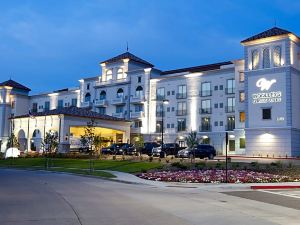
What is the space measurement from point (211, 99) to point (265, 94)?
45.8 ft

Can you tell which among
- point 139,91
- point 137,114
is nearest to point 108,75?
point 139,91

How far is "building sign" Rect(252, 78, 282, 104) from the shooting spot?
54662 mm

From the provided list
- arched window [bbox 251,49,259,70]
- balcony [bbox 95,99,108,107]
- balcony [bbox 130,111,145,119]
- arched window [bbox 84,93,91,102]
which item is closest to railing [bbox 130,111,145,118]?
balcony [bbox 130,111,145,119]

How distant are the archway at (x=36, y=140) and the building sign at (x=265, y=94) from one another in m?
34.0

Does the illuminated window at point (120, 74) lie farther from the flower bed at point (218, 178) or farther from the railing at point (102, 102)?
the flower bed at point (218, 178)

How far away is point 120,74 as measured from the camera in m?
81.3

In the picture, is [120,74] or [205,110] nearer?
[205,110]

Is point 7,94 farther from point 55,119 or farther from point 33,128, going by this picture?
point 55,119

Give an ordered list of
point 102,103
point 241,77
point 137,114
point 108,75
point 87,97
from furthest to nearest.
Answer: point 87,97, point 108,75, point 102,103, point 137,114, point 241,77

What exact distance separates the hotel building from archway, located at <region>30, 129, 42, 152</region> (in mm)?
4087

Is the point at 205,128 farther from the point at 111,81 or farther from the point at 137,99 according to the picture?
the point at 111,81

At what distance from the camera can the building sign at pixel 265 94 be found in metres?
54.7

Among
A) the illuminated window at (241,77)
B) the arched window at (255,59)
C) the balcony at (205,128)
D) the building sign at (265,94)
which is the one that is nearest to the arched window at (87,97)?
the balcony at (205,128)

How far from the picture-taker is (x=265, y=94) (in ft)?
182
